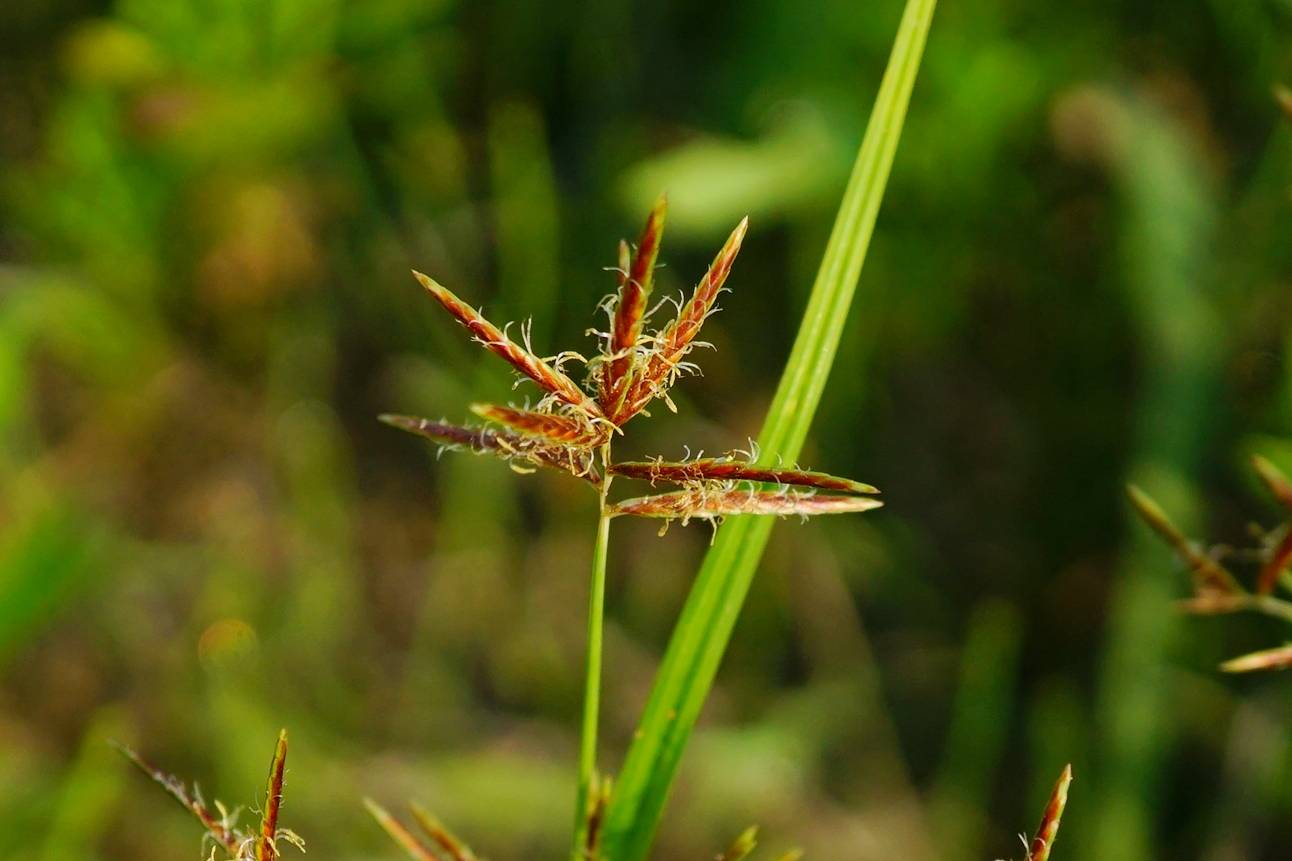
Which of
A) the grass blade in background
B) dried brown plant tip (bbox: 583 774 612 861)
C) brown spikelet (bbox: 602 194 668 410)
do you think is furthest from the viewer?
the grass blade in background

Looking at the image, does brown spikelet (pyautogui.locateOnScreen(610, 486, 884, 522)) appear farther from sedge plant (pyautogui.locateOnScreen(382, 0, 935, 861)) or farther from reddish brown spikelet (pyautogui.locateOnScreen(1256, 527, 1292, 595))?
reddish brown spikelet (pyautogui.locateOnScreen(1256, 527, 1292, 595))

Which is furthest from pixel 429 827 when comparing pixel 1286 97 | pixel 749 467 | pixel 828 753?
pixel 828 753

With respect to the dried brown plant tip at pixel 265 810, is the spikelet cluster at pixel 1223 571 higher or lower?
higher

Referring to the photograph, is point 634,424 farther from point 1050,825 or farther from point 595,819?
point 1050,825

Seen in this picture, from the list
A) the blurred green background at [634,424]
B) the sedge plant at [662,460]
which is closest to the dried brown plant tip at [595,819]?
the sedge plant at [662,460]

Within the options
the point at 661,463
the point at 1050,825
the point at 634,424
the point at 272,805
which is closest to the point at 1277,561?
the point at 1050,825

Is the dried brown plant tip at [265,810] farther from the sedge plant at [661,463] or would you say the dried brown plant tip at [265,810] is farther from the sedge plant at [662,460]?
the sedge plant at [662,460]

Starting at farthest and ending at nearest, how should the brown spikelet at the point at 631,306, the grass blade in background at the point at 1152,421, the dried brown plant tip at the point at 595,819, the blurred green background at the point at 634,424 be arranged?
1. the blurred green background at the point at 634,424
2. the grass blade in background at the point at 1152,421
3. the dried brown plant tip at the point at 595,819
4. the brown spikelet at the point at 631,306

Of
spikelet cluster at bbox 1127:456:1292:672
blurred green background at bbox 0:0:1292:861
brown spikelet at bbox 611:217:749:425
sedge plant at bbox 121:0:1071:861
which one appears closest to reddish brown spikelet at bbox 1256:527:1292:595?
spikelet cluster at bbox 1127:456:1292:672
